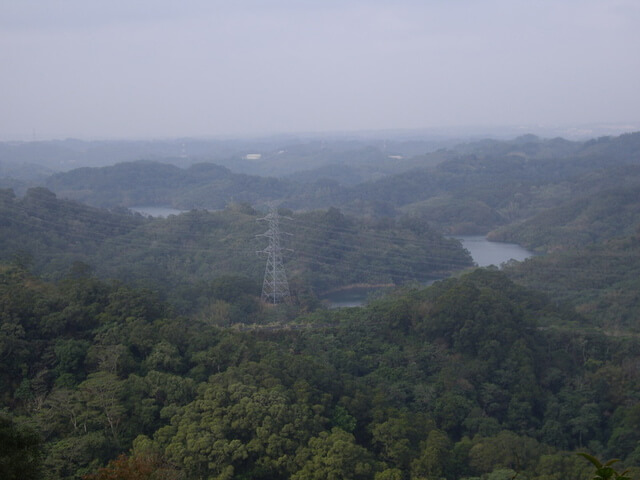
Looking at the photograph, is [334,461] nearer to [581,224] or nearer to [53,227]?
[53,227]

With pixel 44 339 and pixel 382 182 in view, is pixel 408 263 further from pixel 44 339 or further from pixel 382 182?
pixel 382 182

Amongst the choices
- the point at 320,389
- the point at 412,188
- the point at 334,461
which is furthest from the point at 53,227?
the point at 412,188

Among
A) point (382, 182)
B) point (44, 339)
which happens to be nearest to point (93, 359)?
point (44, 339)

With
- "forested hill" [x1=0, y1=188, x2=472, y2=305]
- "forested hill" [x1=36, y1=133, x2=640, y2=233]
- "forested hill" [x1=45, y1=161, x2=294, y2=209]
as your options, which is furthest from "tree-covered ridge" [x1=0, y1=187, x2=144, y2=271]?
"forested hill" [x1=36, y1=133, x2=640, y2=233]

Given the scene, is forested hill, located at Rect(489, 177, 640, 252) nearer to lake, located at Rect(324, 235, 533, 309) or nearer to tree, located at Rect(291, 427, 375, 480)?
lake, located at Rect(324, 235, 533, 309)

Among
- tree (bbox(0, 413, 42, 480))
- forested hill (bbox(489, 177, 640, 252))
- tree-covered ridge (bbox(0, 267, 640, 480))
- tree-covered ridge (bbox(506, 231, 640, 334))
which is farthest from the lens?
forested hill (bbox(489, 177, 640, 252))

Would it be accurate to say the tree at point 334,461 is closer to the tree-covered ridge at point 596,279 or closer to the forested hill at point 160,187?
the tree-covered ridge at point 596,279

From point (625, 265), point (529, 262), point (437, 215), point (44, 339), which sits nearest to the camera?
point (44, 339)
